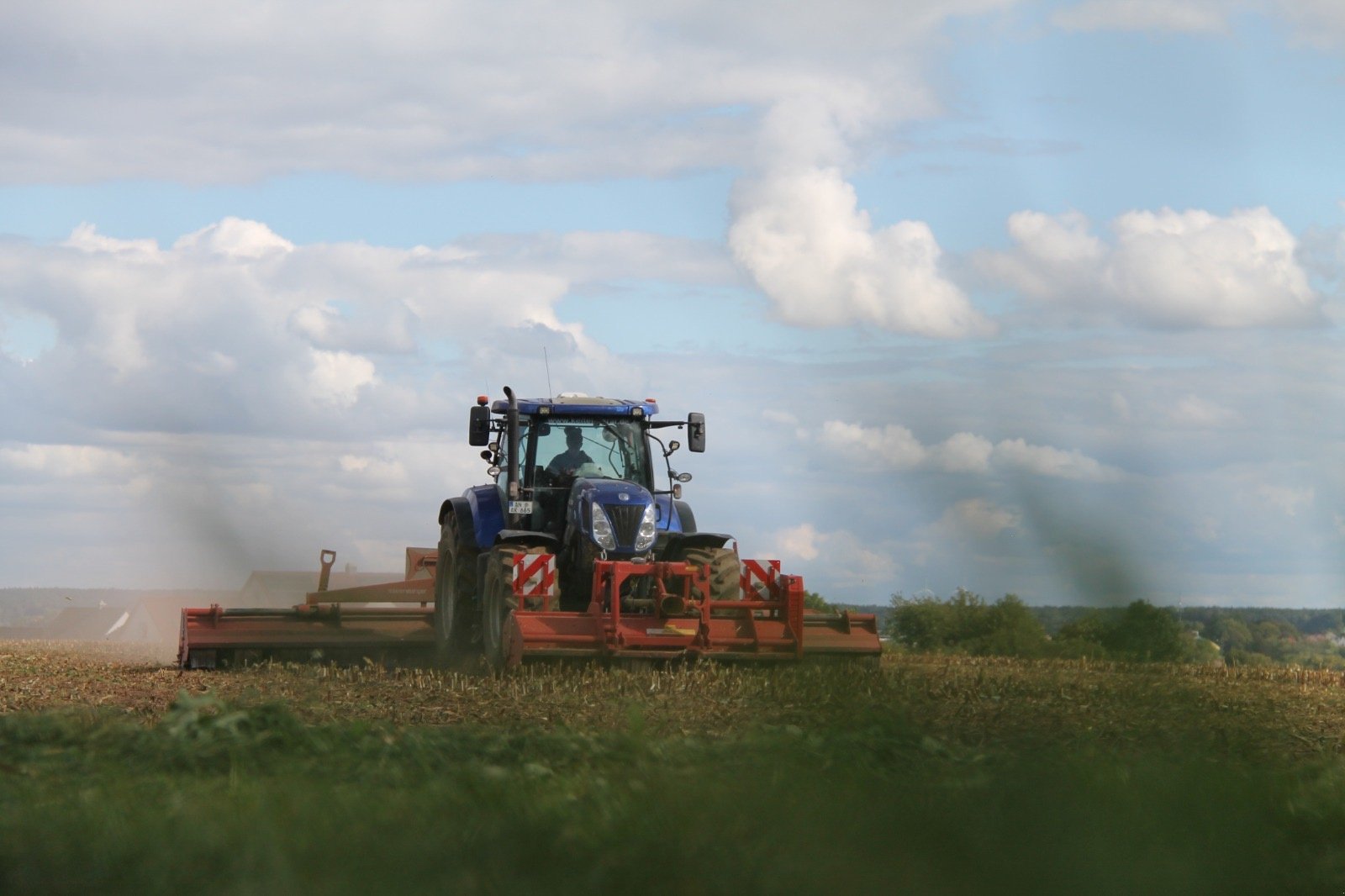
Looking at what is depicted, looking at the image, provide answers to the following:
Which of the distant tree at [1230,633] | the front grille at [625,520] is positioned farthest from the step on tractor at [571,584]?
the distant tree at [1230,633]

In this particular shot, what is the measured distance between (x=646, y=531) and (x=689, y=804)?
32.3 ft

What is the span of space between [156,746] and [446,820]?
8.88ft

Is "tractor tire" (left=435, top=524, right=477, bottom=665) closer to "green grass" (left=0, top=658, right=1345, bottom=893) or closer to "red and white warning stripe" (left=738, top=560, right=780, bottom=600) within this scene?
"red and white warning stripe" (left=738, top=560, right=780, bottom=600)

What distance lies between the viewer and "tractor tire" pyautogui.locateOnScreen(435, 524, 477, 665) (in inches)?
640

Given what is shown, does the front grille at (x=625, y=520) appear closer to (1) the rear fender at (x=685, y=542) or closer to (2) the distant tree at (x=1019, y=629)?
(1) the rear fender at (x=685, y=542)

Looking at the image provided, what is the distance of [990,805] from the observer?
4.41 m

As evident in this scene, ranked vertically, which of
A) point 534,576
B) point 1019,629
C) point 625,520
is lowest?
point 1019,629

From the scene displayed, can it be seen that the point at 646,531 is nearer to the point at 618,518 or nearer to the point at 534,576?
the point at 618,518

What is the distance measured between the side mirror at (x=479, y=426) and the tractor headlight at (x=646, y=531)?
208cm

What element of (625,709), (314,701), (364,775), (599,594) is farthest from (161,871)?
(599,594)

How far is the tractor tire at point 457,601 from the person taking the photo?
16.2 metres

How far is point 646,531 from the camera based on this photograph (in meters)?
14.5

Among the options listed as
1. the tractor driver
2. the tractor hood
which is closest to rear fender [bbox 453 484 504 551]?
the tractor driver

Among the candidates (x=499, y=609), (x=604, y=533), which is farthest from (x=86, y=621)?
(x=604, y=533)
